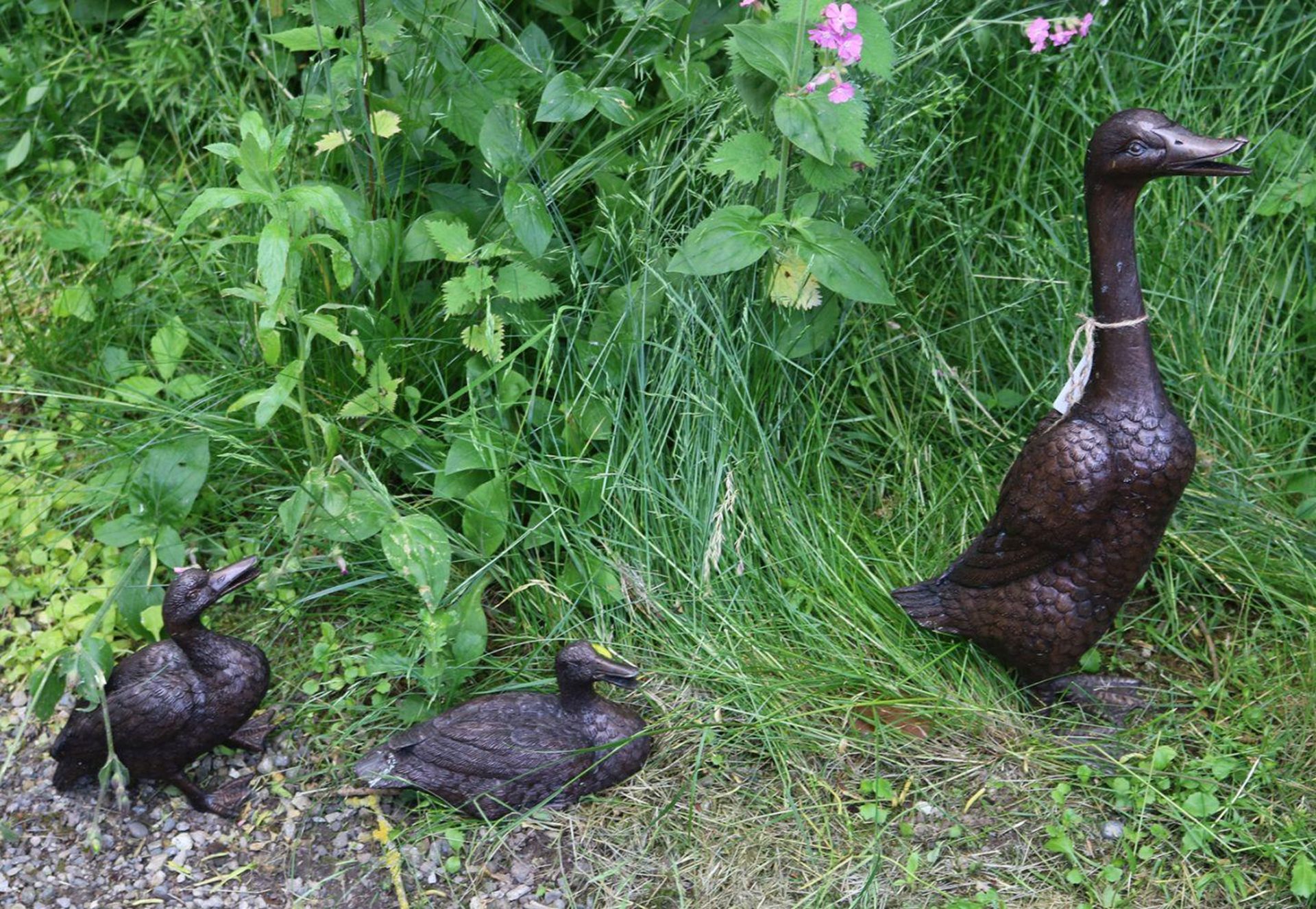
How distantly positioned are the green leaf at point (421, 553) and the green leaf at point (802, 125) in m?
1.09

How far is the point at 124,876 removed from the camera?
2.79m

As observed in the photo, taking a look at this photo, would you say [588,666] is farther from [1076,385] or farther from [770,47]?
[770,47]

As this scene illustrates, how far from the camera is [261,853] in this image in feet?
9.32

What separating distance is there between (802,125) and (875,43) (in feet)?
0.77

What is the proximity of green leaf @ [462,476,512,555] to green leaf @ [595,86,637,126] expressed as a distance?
2.87ft

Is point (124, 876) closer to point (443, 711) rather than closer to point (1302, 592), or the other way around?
point (443, 711)

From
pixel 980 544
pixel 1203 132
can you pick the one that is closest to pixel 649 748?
pixel 980 544

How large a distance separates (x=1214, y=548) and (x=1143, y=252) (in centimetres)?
80


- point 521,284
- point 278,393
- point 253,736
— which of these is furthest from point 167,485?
point 521,284

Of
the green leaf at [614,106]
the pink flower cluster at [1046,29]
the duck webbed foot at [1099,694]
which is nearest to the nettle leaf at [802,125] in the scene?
the green leaf at [614,106]

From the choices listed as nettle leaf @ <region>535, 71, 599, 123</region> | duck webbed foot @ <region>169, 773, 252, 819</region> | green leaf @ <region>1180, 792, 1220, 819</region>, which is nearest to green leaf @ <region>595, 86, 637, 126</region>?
nettle leaf @ <region>535, 71, 599, 123</region>

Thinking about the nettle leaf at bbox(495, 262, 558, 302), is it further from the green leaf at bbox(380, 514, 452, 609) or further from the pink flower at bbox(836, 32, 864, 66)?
the pink flower at bbox(836, 32, 864, 66)

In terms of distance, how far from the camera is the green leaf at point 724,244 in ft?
9.54

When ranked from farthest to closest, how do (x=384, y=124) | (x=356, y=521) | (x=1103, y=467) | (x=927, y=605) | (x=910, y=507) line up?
(x=910, y=507), (x=384, y=124), (x=927, y=605), (x=356, y=521), (x=1103, y=467)
